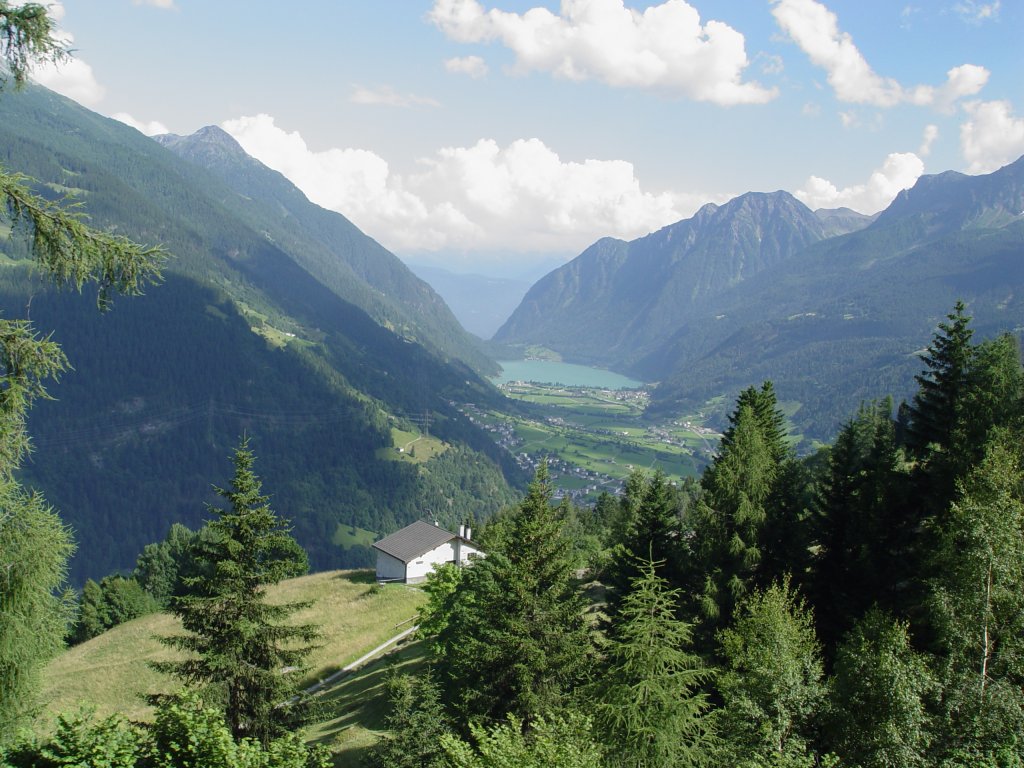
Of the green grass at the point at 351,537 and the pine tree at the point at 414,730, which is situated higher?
the pine tree at the point at 414,730

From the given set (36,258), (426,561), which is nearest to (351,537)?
(426,561)

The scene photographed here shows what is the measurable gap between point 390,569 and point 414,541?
13.1ft

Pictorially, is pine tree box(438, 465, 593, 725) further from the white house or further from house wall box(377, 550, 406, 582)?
house wall box(377, 550, 406, 582)

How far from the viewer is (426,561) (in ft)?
226

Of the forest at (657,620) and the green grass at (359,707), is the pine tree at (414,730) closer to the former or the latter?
the forest at (657,620)

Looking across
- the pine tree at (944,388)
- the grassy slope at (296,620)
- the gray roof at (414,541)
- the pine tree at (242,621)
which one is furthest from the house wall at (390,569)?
the pine tree at (944,388)

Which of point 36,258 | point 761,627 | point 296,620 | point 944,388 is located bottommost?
point 296,620

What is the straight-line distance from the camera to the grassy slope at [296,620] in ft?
136

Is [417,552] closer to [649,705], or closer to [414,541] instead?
[414,541]

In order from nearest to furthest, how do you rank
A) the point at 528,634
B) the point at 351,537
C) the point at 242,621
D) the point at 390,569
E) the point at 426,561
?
the point at 242,621 < the point at 528,634 < the point at 390,569 < the point at 426,561 < the point at 351,537

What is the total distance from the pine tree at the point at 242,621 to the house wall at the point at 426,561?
152 feet

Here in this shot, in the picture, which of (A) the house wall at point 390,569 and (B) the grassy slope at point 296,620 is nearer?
(B) the grassy slope at point 296,620

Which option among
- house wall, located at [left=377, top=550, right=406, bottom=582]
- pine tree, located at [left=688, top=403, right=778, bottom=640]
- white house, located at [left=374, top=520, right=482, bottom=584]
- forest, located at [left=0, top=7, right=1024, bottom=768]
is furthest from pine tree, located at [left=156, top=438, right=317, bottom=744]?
house wall, located at [left=377, top=550, right=406, bottom=582]

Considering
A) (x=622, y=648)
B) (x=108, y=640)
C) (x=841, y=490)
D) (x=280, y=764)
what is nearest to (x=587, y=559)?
(x=841, y=490)
